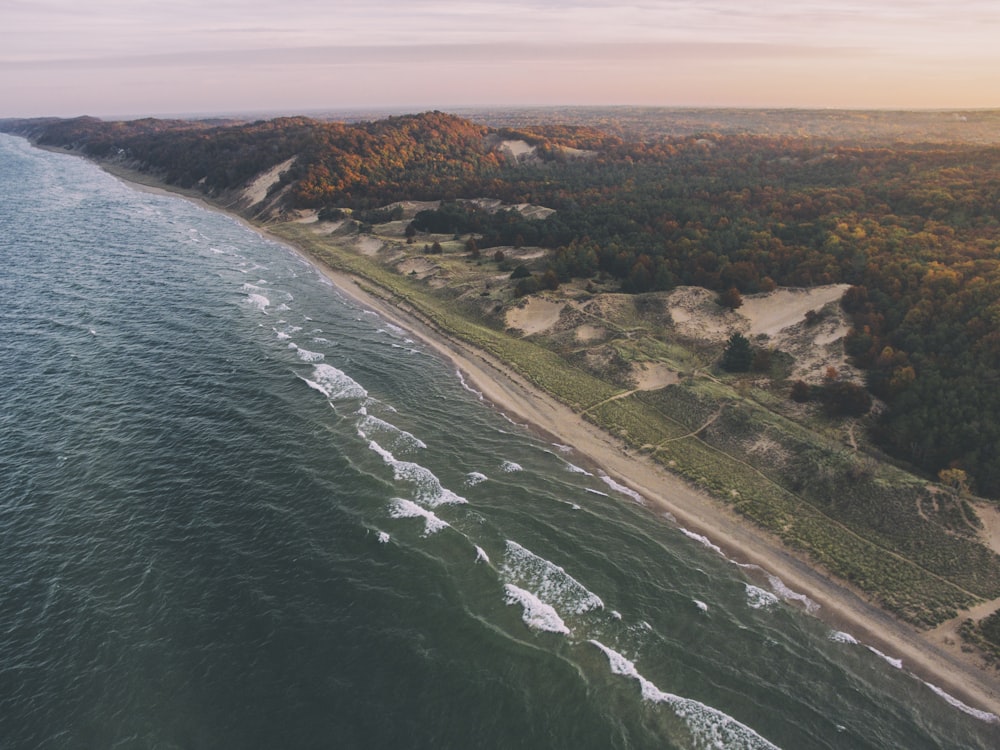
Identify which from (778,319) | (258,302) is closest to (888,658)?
(778,319)

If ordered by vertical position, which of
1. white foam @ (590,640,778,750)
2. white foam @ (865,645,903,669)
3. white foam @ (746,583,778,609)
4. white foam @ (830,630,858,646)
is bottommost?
white foam @ (865,645,903,669)

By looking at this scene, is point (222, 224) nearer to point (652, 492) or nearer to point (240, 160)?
point (240, 160)

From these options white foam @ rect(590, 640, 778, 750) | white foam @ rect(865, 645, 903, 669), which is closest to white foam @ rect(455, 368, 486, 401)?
white foam @ rect(590, 640, 778, 750)

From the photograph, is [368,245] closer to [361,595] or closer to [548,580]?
[361,595]

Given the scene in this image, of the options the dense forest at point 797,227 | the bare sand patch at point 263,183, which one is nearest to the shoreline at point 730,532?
the dense forest at point 797,227

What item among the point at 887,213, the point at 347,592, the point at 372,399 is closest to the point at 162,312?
the point at 372,399

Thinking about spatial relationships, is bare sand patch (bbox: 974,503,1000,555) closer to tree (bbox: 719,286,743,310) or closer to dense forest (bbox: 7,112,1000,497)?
dense forest (bbox: 7,112,1000,497)
